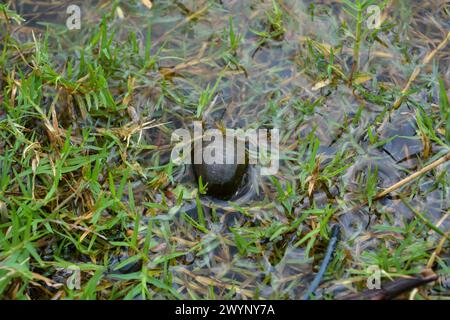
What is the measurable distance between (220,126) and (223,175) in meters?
0.34

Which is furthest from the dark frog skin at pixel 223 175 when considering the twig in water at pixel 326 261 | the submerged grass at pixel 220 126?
the twig in water at pixel 326 261

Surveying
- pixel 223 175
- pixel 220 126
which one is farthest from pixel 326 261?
pixel 220 126

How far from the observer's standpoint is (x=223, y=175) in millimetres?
2553

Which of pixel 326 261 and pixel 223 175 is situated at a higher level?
pixel 223 175

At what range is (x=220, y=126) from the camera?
280 centimetres

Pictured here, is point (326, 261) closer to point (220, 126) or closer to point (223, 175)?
point (223, 175)

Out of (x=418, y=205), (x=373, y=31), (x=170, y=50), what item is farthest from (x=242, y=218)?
(x=373, y=31)

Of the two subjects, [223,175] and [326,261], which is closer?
[326,261]

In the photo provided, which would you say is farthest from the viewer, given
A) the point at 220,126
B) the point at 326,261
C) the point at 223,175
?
the point at 220,126

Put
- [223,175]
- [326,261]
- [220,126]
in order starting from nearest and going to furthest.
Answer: [326,261]
[223,175]
[220,126]

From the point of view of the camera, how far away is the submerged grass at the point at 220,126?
2.39 metres

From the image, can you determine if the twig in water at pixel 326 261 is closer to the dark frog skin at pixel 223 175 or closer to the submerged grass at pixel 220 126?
the submerged grass at pixel 220 126

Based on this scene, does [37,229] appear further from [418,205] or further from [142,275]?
[418,205]

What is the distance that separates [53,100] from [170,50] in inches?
25.6
